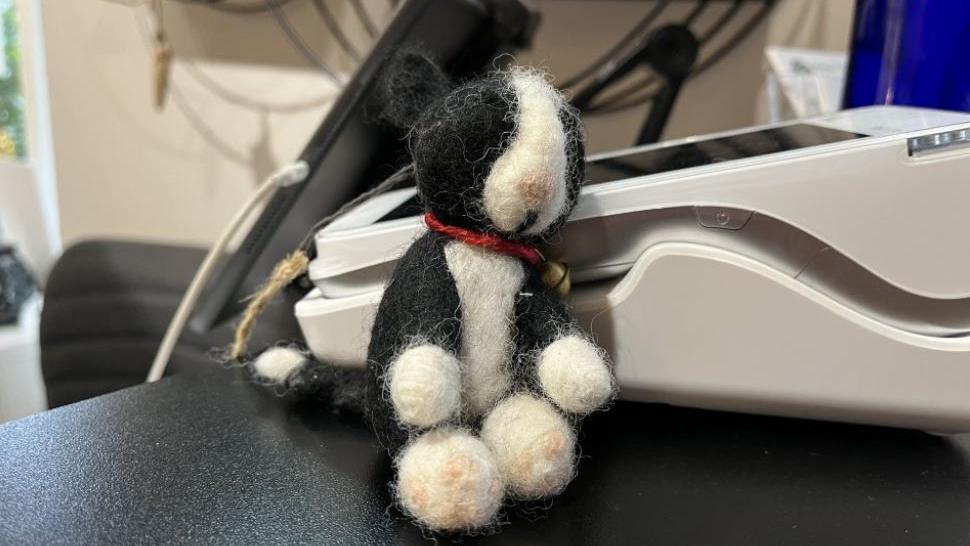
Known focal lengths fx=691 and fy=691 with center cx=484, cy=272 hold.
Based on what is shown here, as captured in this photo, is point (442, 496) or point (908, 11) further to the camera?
point (908, 11)

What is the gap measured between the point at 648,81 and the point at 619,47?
0.20 ft

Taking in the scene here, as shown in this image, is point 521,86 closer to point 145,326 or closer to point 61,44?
point 145,326

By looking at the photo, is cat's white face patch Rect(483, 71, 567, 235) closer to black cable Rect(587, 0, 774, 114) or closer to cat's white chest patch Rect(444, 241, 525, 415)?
cat's white chest patch Rect(444, 241, 525, 415)

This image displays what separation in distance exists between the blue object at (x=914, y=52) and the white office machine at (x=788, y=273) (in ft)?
0.92

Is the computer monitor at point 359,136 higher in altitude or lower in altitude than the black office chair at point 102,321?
higher

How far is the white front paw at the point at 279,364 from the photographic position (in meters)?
0.43

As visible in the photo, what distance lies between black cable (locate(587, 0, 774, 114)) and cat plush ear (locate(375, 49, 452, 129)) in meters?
0.56

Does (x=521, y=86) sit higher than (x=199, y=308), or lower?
higher

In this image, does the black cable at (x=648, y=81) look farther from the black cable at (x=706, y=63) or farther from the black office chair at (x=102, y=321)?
the black office chair at (x=102, y=321)

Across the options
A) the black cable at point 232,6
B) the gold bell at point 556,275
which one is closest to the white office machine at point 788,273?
the gold bell at point 556,275

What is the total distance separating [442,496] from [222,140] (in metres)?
0.95

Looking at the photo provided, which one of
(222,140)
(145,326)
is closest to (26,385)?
(145,326)

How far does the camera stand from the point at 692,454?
365 mm

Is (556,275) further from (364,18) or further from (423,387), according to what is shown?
(364,18)
